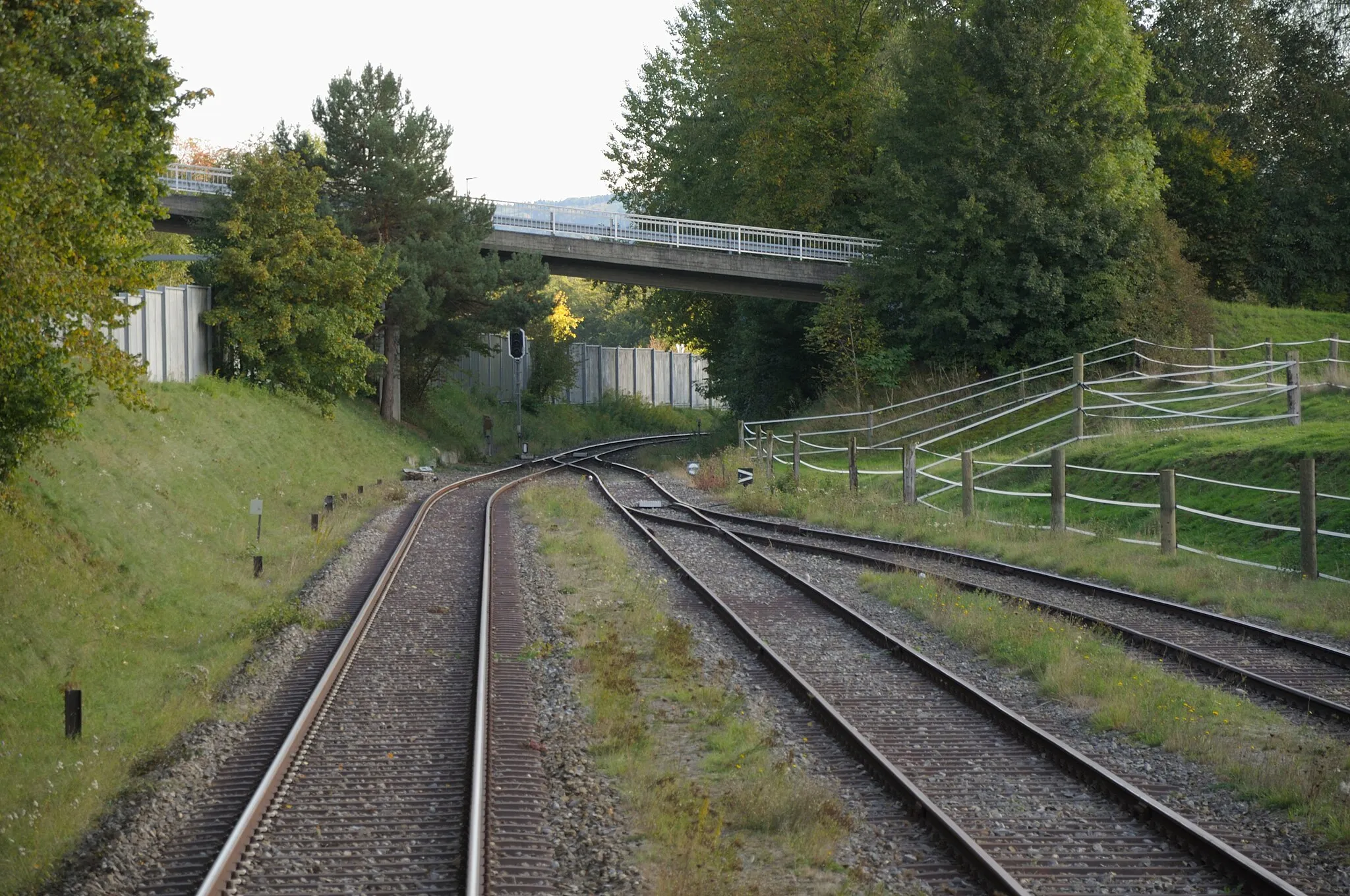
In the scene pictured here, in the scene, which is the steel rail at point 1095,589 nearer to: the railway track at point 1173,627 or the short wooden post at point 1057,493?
the railway track at point 1173,627

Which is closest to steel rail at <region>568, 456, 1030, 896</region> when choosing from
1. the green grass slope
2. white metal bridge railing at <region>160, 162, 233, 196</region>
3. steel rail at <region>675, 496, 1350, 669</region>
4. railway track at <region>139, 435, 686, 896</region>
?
railway track at <region>139, 435, 686, 896</region>

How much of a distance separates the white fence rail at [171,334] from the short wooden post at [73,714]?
17013mm

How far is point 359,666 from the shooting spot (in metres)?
11.4

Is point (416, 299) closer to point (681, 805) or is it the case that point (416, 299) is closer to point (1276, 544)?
point (1276, 544)

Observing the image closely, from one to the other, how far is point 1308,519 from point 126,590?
1366 cm

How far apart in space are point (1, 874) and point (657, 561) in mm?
12002

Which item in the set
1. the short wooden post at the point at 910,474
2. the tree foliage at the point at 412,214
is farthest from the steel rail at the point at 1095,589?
the tree foliage at the point at 412,214

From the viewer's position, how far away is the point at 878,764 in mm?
8141

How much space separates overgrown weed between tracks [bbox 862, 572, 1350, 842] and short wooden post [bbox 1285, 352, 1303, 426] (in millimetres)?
11952

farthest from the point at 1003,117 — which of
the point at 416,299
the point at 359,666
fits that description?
the point at 359,666

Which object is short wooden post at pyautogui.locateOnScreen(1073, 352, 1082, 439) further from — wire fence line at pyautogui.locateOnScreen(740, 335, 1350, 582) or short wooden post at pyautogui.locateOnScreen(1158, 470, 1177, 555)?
short wooden post at pyautogui.locateOnScreen(1158, 470, 1177, 555)

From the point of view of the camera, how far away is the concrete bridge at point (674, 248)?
139 ft

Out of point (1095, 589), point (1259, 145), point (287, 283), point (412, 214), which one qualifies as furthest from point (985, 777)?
point (1259, 145)

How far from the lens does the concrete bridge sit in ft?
139
